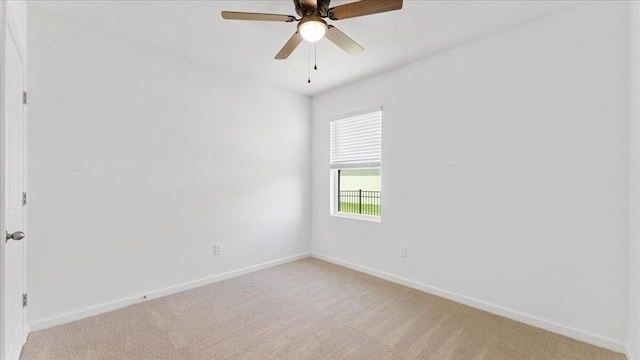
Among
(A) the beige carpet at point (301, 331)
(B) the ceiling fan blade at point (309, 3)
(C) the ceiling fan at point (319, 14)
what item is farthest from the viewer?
(A) the beige carpet at point (301, 331)

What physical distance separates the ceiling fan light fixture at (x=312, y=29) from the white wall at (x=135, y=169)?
70.9 inches

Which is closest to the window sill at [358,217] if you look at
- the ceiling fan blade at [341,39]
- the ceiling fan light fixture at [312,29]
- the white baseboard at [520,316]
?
the white baseboard at [520,316]

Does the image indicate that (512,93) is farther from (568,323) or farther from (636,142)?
(568,323)

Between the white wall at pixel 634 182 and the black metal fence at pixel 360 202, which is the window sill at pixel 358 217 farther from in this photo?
the white wall at pixel 634 182

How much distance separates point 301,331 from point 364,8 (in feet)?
7.92

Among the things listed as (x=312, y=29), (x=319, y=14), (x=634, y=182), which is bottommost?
(x=634, y=182)

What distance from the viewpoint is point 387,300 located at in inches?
113

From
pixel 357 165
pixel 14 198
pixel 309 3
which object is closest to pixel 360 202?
pixel 357 165

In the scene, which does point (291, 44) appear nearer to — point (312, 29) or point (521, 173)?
point (312, 29)

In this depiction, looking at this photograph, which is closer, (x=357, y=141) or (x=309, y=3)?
(x=309, y=3)

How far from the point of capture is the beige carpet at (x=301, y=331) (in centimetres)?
202

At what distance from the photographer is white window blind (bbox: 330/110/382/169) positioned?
366 centimetres

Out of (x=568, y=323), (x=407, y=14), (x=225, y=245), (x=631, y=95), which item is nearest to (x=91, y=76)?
(x=225, y=245)

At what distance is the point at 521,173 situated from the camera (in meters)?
2.48
